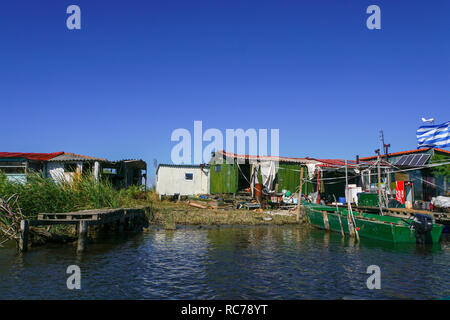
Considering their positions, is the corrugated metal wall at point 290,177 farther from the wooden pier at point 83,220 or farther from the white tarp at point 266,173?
the wooden pier at point 83,220

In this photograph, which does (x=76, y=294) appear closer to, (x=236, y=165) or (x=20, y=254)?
(x=20, y=254)

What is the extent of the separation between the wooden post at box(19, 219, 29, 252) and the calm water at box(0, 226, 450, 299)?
12.6 inches

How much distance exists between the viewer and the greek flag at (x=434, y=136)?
63.4ft

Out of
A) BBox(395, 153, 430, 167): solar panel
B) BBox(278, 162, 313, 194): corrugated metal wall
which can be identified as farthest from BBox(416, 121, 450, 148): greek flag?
BBox(278, 162, 313, 194): corrugated metal wall

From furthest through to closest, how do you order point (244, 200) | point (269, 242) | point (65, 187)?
point (244, 200)
point (65, 187)
point (269, 242)

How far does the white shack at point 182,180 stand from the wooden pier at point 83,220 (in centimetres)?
1131

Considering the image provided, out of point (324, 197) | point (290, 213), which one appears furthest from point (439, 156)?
point (290, 213)

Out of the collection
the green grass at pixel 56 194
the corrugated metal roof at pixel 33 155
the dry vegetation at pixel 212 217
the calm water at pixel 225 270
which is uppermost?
the corrugated metal roof at pixel 33 155

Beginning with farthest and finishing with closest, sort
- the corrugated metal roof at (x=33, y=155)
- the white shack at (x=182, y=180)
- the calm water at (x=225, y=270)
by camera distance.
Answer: the white shack at (x=182, y=180)
the corrugated metal roof at (x=33, y=155)
the calm water at (x=225, y=270)

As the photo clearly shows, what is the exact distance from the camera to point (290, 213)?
2484cm

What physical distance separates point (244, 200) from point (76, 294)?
19.6 m

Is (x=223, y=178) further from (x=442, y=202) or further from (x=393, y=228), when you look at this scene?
(x=442, y=202)

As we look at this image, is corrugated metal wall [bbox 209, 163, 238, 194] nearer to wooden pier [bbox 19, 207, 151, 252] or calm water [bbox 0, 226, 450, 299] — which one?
wooden pier [bbox 19, 207, 151, 252]

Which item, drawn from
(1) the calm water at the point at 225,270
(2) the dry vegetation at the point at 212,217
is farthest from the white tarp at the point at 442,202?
(2) the dry vegetation at the point at 212,217
